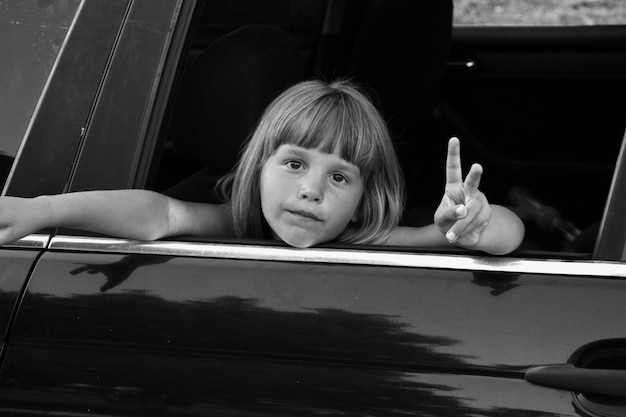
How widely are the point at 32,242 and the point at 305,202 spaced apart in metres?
0.49

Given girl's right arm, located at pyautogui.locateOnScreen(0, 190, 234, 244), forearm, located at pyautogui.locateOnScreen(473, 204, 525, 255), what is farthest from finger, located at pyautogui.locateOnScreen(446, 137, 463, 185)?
girl's right arm, located at pyautogui.locateOnScreen(0, 190, 234, 244)

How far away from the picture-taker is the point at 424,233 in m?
1.84

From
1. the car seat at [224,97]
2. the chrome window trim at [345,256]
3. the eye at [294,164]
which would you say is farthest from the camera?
the car seat at [224,97]

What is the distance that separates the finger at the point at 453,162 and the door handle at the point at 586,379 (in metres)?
0.32

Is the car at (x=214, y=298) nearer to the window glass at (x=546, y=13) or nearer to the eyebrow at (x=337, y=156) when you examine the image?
the eyebrow at (x=337, y=156)

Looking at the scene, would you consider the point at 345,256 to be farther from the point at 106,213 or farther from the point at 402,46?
the point at 402,46

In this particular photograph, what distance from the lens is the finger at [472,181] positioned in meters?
1.48

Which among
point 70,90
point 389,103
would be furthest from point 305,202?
point 389,103

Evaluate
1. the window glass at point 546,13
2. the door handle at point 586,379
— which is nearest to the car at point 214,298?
the door handle at point 586,379

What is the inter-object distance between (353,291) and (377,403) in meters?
0.17

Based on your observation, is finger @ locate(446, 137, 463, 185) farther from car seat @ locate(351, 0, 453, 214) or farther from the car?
car seat @ locate(351, 0, 453, 214)

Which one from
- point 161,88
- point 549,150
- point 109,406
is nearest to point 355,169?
point 161,88

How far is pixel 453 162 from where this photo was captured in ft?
4.90

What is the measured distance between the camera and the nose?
1.82 m
